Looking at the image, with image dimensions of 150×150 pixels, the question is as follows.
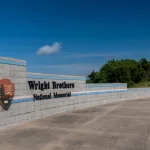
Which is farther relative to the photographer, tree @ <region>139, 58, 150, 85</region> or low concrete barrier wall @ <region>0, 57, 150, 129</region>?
tree @ <region>139, 58, 150, 85</region>

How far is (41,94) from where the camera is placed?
11.7m

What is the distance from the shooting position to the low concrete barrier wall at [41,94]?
9359 millimetres

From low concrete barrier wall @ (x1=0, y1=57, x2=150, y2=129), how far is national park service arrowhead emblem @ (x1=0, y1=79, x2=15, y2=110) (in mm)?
37

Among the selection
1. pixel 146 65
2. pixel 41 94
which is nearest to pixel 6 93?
pixel 41 94

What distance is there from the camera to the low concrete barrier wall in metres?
9.36

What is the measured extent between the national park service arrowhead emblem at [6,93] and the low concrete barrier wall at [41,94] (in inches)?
1.5

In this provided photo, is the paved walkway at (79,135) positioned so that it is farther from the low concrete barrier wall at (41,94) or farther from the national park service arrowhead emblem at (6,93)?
the national park service arrowhead emblem at (6,93)

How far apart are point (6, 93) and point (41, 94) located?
284cm

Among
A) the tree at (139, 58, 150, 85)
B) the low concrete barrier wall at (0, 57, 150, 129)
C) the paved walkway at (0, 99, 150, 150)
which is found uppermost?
the tree at (139, 58, 150, 85)

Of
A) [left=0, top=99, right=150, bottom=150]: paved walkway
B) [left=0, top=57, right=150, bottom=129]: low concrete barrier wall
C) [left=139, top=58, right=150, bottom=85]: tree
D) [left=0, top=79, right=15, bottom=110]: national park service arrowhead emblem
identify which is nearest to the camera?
[left=0, top=99, right=150, bottom=150]: paved walkway

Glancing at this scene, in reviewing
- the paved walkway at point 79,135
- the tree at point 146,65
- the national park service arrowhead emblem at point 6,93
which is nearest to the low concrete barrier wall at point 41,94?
the national park service arrowhead emblem at point 6,93

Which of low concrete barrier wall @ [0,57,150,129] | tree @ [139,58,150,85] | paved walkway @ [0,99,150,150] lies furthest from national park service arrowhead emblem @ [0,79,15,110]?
tree @ [139,58,150,85]

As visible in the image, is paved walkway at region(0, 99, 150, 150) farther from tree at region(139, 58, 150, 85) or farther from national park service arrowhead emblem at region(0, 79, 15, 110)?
tree at region(139, 58, 150, 85)

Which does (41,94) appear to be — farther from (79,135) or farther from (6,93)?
(79,135)
